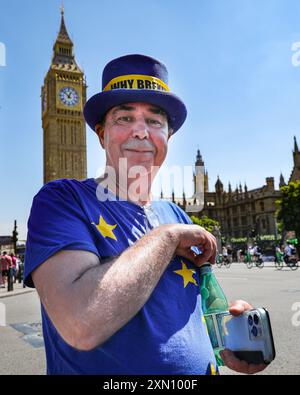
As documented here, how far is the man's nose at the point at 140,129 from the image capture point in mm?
1349

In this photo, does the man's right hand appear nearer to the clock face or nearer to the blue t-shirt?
the blue t-shirt

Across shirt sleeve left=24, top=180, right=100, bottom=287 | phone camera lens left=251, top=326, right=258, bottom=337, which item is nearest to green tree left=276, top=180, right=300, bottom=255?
phone camera lens left=251, top=326, right=258, bottom=337

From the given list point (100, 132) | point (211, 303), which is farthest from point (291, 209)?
point (100, 132)

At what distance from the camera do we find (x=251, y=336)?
1.18 metres

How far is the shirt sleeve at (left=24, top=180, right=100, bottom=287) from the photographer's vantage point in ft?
3.31

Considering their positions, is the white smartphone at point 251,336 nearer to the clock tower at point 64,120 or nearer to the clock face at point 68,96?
the clock tower at point 64,120

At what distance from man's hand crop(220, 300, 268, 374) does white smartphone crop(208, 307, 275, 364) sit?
0.06 feet

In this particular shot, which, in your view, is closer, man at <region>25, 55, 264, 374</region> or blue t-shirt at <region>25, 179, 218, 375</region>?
man at <region>25, 55, 264, 374</region>

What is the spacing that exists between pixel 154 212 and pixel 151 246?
1.40ft

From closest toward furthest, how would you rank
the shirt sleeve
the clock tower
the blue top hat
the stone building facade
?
the shirt sleeve
the blue top hat
the clock tower
the stone building facade

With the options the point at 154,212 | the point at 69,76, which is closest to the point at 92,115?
the point at 154,212

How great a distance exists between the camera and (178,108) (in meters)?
1.50
